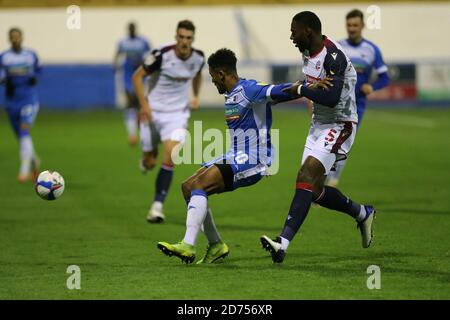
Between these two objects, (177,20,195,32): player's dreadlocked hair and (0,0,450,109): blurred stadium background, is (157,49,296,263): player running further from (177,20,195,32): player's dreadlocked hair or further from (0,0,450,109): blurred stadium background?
(0,0,450,109): blurred stadium background

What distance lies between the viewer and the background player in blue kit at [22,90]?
15.4 m

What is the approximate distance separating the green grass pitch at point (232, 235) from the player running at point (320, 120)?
47 cm

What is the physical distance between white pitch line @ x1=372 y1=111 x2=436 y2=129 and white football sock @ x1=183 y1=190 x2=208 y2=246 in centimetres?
1745

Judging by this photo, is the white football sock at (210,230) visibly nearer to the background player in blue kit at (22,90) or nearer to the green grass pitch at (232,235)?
the green grass pitch at (232,235)

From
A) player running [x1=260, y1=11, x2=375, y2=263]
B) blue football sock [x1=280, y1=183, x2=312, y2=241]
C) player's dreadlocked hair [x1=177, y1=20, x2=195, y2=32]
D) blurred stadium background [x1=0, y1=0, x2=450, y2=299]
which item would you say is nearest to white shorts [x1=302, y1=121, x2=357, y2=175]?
player running [x1=260, y1=11, x2=375, y2=263]

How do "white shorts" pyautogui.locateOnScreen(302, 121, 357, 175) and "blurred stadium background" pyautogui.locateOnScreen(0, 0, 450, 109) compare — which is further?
"blurred stadium background" pyautogui.locateOnScreen(0, 0, 450, 109)

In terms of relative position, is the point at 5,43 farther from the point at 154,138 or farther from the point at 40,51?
the point at 154,138

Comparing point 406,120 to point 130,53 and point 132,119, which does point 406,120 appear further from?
point 132,119

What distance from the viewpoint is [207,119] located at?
27.8m

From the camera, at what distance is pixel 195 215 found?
830cm

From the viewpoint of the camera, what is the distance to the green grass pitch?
7.54 metres

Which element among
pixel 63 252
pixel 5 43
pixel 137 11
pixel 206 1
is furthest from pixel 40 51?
pixel 63 252

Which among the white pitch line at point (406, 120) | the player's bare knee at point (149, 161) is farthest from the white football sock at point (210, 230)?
the white pitch line at point (406, 120)

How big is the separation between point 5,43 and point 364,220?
2661cm
